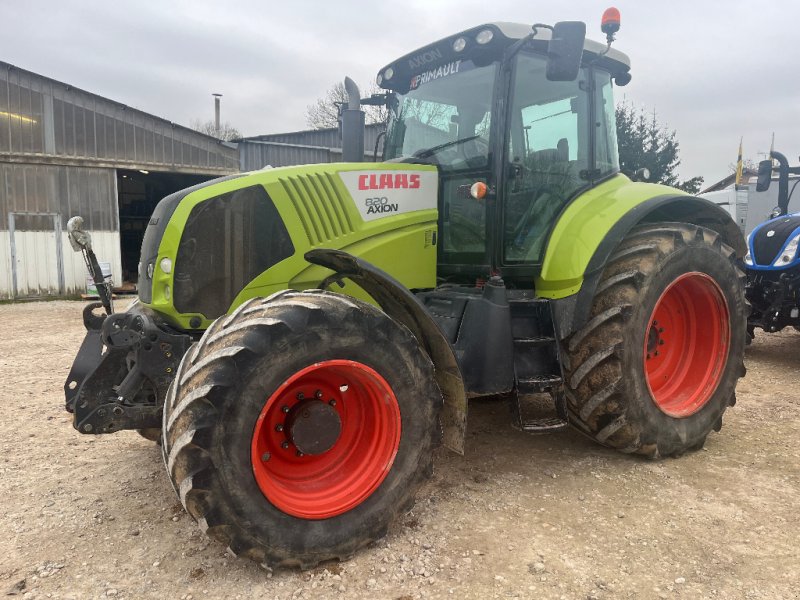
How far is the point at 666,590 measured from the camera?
7.86 feet

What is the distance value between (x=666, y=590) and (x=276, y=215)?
2.50 m

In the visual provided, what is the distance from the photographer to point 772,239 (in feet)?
21.6

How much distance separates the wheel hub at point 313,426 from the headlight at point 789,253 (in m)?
→ 5.92

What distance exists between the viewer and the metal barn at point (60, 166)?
1322 cm

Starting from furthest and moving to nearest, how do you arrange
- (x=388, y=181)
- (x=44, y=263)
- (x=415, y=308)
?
(x=44, y=263) → (x=388, y=181) → (x=415, y=308)

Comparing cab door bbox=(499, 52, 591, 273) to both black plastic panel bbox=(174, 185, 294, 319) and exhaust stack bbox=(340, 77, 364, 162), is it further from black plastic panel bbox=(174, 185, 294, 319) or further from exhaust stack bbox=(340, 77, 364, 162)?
black plastic panel bbox=(174, 185, 294, 319)

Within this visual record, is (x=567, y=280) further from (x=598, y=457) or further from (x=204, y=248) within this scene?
(x=204, y=248)

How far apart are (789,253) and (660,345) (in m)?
3.39

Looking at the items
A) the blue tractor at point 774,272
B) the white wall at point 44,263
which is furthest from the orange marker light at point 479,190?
the white wall at point 44,263

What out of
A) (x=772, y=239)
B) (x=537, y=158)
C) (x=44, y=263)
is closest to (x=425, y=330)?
(x=537, y=158)

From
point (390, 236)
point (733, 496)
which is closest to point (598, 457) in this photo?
point (733, 496)

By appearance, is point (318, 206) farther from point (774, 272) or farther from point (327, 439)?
point (774, 272)

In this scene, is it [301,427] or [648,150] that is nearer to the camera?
[301,427]

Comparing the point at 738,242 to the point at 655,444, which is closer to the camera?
the point at 655,444
